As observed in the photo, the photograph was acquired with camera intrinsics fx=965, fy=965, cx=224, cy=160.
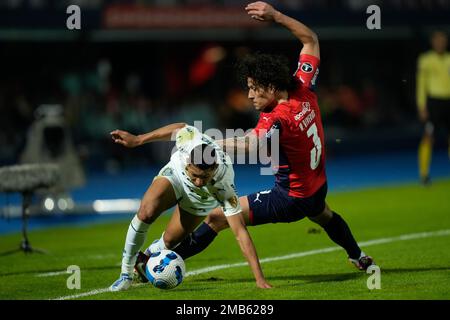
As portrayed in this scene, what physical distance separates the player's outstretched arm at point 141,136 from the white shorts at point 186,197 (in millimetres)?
382

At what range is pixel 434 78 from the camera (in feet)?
63.8

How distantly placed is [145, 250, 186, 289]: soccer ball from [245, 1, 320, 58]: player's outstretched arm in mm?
2468

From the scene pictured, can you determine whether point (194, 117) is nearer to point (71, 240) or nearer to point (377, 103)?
point (377, 103)

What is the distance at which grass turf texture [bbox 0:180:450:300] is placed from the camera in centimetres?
895

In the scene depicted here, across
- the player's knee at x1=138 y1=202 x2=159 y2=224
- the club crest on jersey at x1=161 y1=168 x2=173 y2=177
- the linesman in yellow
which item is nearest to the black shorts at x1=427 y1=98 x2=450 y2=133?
the linesman in yellow

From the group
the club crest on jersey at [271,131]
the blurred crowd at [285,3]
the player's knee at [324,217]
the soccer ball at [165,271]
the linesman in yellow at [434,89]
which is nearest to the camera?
the club crest on jersey at [271,131]

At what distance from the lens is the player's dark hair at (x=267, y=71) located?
907 cm

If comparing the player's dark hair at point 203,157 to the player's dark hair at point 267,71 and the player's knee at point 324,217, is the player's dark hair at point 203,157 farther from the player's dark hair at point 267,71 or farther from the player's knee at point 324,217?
the player's knee at point 324,217

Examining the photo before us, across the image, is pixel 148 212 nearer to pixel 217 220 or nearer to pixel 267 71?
pixel 217 220

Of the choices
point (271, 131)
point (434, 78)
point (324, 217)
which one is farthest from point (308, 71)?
point (434, 78)

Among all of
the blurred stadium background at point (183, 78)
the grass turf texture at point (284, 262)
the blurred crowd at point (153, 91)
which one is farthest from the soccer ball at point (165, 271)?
the blurred crowd at point (153, 91)

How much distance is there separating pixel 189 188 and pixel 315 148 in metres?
1.29

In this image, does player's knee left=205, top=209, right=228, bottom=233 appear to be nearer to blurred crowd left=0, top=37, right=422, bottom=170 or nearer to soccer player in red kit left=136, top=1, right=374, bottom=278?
soccer player in red kit left=136, top=1, right=374, bottom=278

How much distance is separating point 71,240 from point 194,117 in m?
12.2
